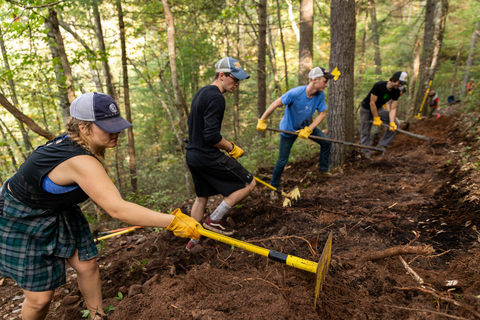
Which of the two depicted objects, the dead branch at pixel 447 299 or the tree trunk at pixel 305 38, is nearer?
the dead branch at pixel 447 299

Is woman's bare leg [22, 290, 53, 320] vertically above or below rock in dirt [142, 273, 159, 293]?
above

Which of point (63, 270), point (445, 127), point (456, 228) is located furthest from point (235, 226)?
point (445, 127)

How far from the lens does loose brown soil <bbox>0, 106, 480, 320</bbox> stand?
179 centimetres

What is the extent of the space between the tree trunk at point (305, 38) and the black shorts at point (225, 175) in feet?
18.1

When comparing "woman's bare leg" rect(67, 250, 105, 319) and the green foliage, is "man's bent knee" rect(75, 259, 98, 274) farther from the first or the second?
the green foliage

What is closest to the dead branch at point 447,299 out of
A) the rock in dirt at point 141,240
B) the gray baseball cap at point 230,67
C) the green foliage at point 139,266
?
the gray baseball cap at point 230,67

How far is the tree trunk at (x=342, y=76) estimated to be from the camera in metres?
5.01

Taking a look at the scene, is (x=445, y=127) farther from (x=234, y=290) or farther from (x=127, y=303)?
(x=127, y=303)

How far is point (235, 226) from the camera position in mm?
3779

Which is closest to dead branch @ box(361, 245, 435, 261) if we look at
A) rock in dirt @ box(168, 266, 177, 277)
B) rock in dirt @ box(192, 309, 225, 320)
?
rock in dirt @ box(192, 309, 225, 320)

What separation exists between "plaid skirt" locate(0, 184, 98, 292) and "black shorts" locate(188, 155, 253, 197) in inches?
61.6

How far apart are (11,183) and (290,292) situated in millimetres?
2251

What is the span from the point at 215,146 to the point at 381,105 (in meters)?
5.08

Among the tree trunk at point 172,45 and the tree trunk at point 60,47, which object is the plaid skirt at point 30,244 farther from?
the tree trunk at point 172,45
